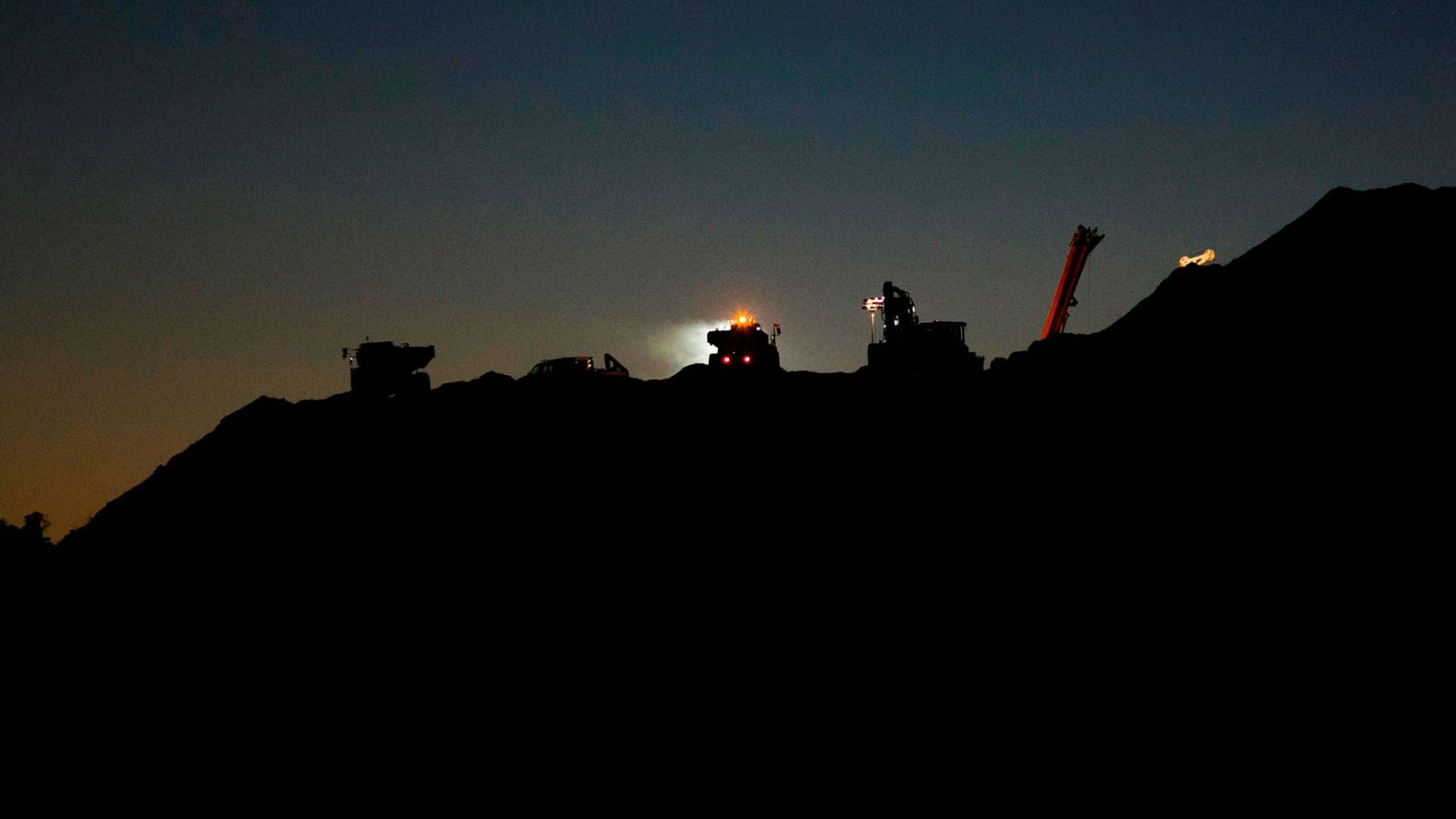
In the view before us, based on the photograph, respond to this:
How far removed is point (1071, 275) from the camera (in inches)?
1542

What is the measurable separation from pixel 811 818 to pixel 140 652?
13996mm

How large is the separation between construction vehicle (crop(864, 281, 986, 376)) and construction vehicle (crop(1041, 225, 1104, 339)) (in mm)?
5627

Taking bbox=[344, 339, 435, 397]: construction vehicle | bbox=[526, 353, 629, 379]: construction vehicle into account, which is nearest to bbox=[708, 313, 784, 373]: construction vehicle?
bbox=[526, 353, 629, 379]: construction vehicle

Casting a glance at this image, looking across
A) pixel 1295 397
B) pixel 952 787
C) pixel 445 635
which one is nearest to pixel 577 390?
pixel 445 635

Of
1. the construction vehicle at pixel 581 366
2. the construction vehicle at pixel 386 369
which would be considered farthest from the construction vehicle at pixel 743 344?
the construction vehicle at pixel 386 369

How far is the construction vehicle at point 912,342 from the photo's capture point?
1321 inches

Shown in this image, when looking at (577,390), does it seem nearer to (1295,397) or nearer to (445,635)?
(445,635)

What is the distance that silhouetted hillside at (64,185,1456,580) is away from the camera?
1742 cm

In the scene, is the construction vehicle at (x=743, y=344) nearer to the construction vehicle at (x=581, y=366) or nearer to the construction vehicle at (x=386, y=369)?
the construction vehicle at (x=581, y=366)

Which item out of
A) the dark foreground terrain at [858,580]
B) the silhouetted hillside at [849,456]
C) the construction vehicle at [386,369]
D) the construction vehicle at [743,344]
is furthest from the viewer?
the construction vehicle at [743,344]

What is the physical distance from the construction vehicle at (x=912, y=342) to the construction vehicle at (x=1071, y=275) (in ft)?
18.5

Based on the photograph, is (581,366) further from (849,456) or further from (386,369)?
(849,456)

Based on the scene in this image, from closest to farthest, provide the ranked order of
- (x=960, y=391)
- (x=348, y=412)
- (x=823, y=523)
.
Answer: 1. (x=823, y=523)
2. (x=960, y=391)
3. (x=348, y=412)

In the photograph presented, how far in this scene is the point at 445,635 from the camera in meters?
19.4
